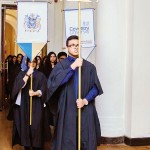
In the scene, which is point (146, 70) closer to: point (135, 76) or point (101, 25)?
point (135, 76)

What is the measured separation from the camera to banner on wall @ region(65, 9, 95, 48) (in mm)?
6191

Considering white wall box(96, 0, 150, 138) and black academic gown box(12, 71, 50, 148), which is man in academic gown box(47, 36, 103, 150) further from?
white wall box(96, 0, 150, 138)

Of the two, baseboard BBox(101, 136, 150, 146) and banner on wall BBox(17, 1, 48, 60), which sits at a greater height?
banner on wall BBox(17, 1, 48, 60)

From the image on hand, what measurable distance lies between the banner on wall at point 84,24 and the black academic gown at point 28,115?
3.15ft

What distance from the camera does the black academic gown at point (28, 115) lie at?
19.1ft

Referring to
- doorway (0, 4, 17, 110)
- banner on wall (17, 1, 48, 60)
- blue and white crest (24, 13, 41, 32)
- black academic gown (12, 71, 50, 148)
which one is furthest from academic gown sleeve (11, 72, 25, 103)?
doorway (0, 4, 17, 110)

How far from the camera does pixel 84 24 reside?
20.3ft

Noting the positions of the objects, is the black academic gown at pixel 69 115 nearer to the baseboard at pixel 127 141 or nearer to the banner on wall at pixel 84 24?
the banner on wall at pixel 84 24

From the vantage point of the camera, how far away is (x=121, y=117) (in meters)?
6.79

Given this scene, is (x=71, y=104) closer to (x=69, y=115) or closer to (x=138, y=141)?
(x=69, y=115)

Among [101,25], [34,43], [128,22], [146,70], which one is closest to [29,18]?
[34,43]

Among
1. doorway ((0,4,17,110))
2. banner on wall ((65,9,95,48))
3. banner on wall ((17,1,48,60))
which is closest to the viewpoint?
banner on wall ((17,1,48,60))

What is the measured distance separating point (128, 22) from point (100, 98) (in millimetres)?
1455

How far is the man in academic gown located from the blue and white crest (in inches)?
70.4
